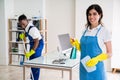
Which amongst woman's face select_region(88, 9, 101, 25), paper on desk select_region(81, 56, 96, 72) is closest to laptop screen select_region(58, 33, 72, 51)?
paper on desk select_region(81, 56, 96, 72)

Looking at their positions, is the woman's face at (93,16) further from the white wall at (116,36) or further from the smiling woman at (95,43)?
the white wall at (116,36)

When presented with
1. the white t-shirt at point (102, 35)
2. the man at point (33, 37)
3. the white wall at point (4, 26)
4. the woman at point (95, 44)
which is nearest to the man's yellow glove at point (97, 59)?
the woman at point (95, 44)

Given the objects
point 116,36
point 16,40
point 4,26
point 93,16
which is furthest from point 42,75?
point 93,16

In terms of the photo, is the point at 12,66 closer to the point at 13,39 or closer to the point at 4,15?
the point at 13,39

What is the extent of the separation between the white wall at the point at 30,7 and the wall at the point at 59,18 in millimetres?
172

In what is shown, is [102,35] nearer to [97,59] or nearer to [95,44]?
[95,44]

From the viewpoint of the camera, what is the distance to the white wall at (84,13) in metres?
4.71

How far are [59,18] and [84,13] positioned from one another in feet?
2.60

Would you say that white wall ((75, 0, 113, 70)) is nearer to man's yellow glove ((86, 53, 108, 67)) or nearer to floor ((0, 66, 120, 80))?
floor ((0, 66, 120, 80))

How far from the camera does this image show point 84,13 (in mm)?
4949

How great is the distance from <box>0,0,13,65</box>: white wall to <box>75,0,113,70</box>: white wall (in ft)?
6.26

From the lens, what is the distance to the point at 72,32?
17.4 ft

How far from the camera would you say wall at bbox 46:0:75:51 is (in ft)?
17.4

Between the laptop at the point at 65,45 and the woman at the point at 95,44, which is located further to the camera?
the laptop at the point at 65,45
